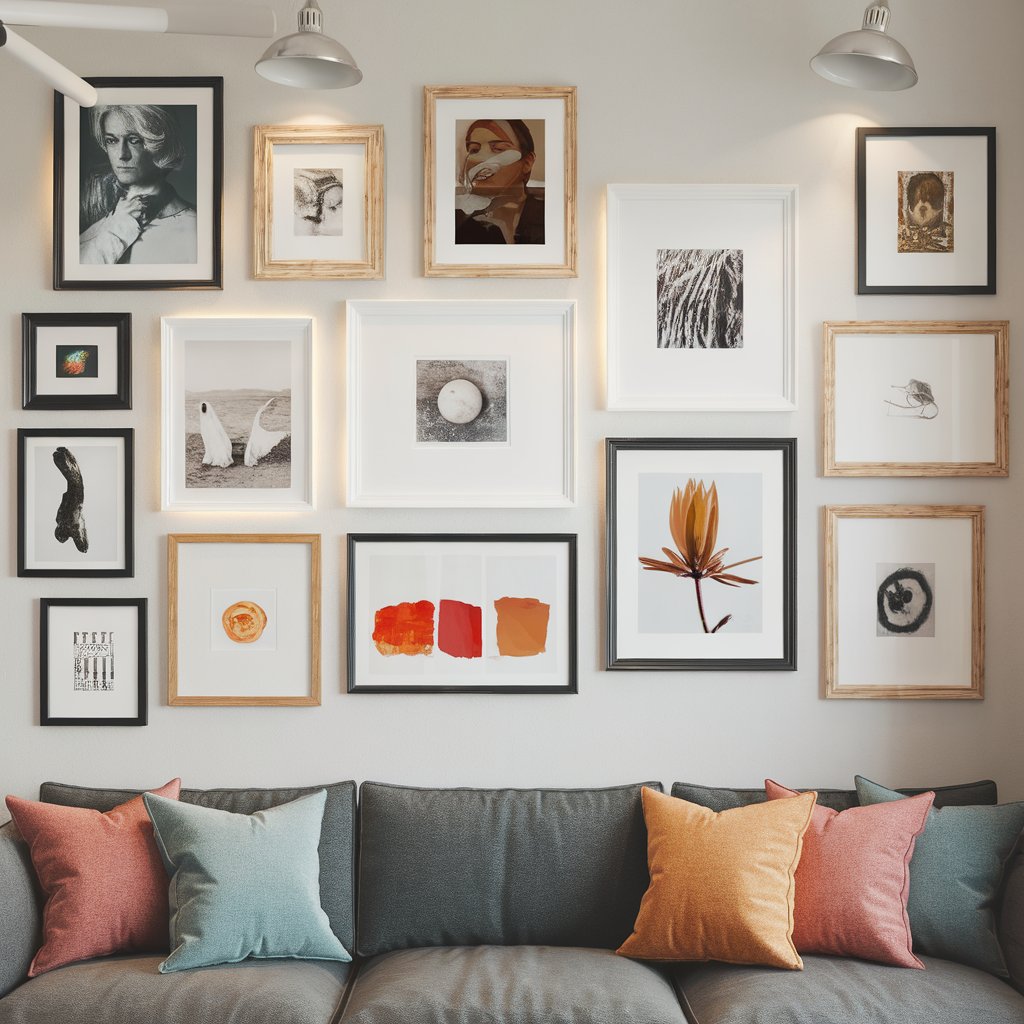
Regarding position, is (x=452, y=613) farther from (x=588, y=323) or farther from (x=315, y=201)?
(x=315, y=201)

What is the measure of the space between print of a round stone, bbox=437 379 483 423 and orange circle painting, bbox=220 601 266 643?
742 millimetres

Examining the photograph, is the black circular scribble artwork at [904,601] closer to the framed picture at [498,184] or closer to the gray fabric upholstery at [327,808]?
the framed picture at [498,184]

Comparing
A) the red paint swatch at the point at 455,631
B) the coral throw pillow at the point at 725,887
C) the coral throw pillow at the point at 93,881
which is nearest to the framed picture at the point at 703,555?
the red paint swatch at the point at 455,631

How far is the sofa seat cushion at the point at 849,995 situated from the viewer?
197cm

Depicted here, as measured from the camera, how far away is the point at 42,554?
2.70m

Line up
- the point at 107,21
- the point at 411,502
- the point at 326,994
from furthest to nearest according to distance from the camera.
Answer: the point at 411,502, the point at 326,994, the point at 107,21

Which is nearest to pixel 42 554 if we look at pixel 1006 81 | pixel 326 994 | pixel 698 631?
pixel 326 994

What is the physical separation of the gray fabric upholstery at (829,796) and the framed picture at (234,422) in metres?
1.27

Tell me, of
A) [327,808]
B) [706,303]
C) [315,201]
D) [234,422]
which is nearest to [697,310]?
[706,303]

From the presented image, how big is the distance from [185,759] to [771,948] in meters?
1.58

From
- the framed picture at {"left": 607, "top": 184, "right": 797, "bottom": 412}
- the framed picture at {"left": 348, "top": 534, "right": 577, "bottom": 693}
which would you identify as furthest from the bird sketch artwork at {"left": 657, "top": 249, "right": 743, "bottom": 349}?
the framed picture at {"left": 348, "top": 534, "right": 577, "bottom": 693}

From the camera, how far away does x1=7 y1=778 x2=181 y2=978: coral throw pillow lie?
7.29 ft

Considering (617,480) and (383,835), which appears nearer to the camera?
(383,835)

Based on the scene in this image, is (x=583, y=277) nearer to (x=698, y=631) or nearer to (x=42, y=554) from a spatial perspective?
(x=698, y=631)
